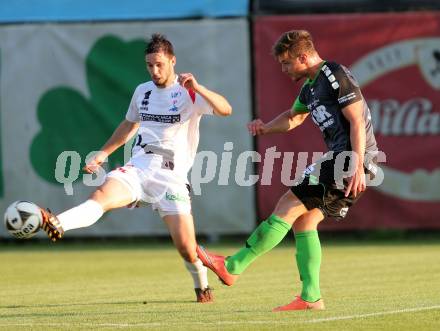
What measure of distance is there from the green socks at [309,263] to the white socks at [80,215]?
1594 mm

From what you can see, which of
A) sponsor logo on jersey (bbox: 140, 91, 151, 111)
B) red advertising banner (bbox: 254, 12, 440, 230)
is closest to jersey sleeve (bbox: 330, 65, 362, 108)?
sponsor logo on jersey (bbox: 140, 91, 151, 111)

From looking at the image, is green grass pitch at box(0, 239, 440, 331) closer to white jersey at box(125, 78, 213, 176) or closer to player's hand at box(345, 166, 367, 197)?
player's hand at box(345, 166, 367, 197)

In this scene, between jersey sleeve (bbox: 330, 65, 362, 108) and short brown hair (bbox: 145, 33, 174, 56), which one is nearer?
jersey sleeve (bbox: 330, 65, 362, 108)

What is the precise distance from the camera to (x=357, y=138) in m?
8.51

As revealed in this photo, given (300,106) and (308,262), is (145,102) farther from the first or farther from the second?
(308,262)

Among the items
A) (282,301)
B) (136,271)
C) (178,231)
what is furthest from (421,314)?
(136,271)

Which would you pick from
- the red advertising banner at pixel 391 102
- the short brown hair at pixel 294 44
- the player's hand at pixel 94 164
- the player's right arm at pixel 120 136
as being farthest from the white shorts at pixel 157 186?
the red advertising banner at pixel 391 102

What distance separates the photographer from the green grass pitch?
8172 mm

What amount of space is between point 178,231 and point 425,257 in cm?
559

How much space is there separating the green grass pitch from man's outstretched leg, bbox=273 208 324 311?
0.17 metres

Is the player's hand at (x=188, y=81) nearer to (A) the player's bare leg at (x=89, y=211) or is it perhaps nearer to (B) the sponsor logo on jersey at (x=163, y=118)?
(B) the sponsor logo on jersey at (x=163, y=118)

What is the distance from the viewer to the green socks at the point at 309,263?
347 inches

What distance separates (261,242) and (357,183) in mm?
892

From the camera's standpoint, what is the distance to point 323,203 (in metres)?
8.81
